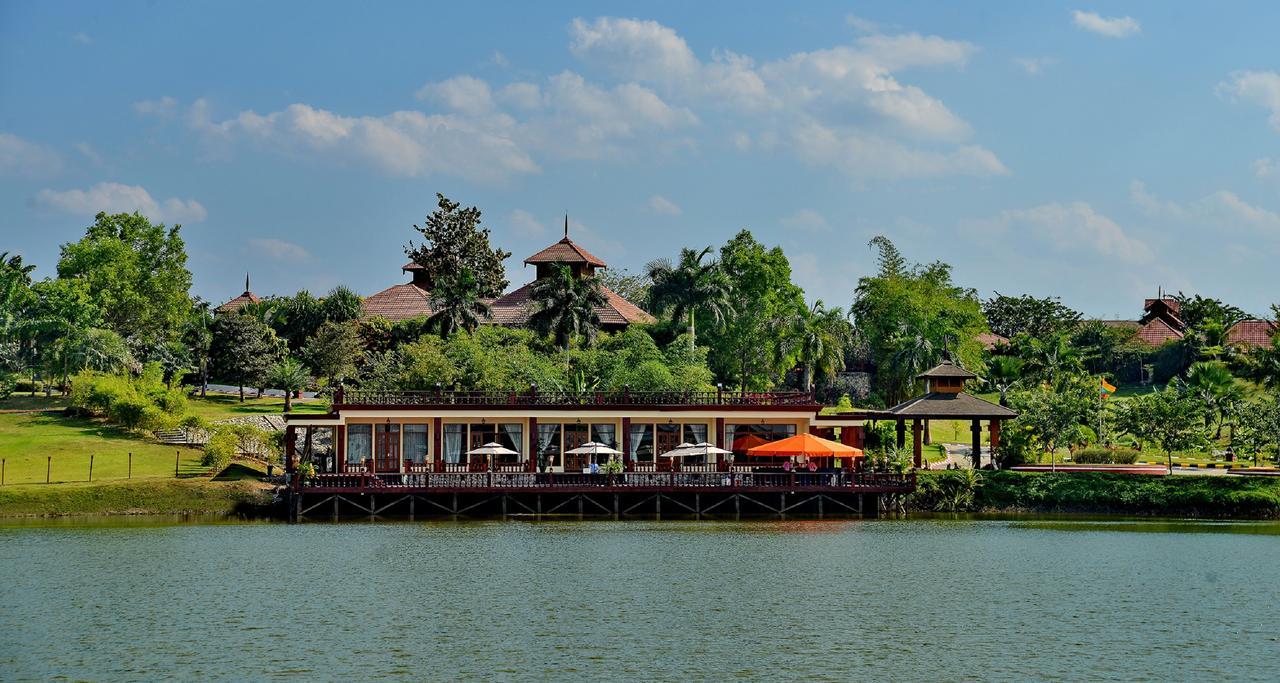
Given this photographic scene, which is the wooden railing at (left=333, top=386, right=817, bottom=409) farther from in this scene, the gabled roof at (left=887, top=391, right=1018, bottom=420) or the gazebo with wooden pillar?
the gazebo with wooden pillar

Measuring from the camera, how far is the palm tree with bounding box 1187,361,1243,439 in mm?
76375

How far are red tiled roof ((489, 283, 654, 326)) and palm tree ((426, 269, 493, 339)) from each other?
7.05 metres

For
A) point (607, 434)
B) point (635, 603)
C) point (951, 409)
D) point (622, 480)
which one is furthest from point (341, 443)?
point (635, 603)

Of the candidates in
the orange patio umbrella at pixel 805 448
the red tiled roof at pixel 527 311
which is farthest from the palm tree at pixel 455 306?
the orange patio umbrella at pixel 805 448

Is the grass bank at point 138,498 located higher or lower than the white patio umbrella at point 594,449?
lower

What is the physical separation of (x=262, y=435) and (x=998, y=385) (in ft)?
165

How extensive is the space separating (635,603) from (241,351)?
60.4 metres

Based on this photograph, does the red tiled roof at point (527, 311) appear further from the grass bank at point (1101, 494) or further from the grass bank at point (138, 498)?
the grass bank at point (1101, 494)

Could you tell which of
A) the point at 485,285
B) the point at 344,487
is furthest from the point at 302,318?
the point at 344,487

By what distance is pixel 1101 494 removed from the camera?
61094mm

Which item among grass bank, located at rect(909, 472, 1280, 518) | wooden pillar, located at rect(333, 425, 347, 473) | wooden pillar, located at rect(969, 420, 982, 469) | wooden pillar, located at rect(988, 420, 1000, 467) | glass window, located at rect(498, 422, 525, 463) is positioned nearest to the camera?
grass bank, located at rect(909, 472, 1280, 518)

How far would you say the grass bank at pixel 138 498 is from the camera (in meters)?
57.8

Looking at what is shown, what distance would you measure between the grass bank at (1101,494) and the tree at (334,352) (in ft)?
143

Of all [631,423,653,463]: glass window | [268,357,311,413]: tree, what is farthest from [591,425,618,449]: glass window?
[268,357,311,413]: tree
